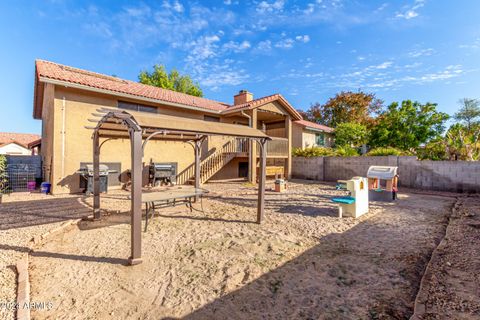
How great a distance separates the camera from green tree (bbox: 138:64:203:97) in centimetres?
3475

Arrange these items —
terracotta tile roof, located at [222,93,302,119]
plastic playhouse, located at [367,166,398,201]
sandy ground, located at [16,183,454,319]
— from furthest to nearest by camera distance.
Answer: terracotta tile roof, located at [222,93,302,119], plastic playhouse, located at [367,166,398,201], sandy ground, located at [16,183,454,319]

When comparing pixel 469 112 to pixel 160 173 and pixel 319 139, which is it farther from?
pixel 160 173

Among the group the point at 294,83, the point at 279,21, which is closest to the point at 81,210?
the point at 279,21

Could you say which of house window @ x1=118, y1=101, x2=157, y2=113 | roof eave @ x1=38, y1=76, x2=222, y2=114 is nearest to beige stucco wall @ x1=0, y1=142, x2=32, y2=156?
house window @ x1=118, y1=101, x2=157, y2=113

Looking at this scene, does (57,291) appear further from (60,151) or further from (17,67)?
(17,67)

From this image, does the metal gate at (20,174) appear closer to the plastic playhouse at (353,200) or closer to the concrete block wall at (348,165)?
the plastic playhouse at (353,200)

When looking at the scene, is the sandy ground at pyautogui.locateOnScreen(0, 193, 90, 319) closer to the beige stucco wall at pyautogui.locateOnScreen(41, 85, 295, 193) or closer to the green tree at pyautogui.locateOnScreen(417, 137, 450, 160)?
the beige stucco wall at pyautogui.locateOnScreen(41, 85, 295, 193)

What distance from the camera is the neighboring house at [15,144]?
3060 centimetres

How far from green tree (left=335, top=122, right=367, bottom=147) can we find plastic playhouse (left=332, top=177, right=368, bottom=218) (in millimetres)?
16775

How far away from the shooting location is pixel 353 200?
21.6 ft

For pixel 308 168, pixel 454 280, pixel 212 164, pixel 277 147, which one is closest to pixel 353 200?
pixel 454 280

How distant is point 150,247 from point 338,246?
12.5 feet

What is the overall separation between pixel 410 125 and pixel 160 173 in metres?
21.9

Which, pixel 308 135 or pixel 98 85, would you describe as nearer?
pixel 98 85
